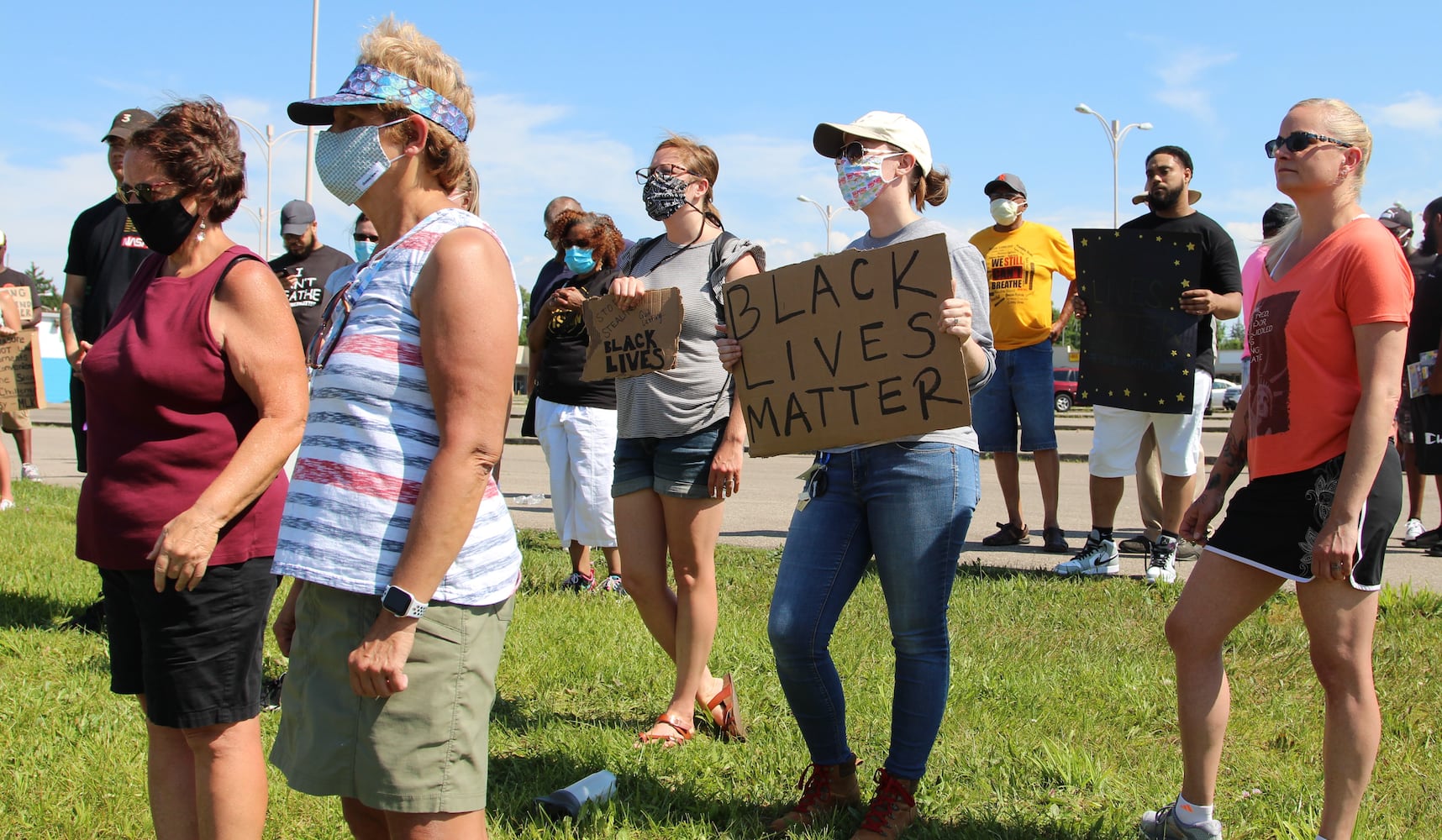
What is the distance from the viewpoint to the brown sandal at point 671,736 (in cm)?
405

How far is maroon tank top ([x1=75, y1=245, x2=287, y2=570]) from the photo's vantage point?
2785 millimetres

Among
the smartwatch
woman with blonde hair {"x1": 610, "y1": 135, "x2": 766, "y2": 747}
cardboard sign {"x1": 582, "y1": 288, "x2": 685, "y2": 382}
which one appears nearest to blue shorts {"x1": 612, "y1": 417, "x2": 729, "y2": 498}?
woman with blonde hair {"x1": 610, "y1": 135, "x2": 766, "y2": 747}

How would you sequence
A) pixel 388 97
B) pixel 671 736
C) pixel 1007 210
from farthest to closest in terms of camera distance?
pixel 1007 210 < pixel 671 736 < pixel 388 97

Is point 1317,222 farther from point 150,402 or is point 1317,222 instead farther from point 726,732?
point 150,402

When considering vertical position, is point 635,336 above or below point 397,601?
above

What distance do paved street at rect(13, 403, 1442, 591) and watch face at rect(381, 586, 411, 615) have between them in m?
5.54

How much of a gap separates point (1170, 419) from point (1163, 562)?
0.82 meters

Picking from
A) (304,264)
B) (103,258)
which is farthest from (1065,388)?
(103,258)

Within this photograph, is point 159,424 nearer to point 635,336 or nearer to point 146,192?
A: point 146,192

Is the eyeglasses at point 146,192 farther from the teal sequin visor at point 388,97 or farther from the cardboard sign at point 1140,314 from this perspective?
the cardboard sign at point 1140,314

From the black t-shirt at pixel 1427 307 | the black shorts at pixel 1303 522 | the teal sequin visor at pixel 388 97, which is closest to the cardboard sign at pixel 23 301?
the teal sequin visor at pixel 388 97

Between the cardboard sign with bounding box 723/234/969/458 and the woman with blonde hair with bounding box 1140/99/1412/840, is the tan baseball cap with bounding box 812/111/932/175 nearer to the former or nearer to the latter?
the cardboard sign with bounding box 723/234/969/458

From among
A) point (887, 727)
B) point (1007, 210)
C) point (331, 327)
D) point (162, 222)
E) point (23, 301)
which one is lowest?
point (887, 727)

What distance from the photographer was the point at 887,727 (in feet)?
13.9
